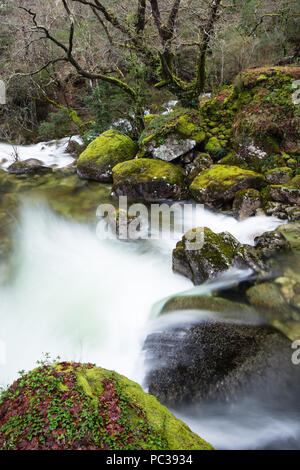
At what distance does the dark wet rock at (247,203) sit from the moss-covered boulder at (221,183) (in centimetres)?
28

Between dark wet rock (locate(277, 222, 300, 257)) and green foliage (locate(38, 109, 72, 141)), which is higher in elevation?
green foliage (locate(38, 109, 72, 141))

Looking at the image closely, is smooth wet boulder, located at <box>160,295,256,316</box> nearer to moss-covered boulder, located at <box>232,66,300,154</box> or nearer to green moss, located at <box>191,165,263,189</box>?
green moss, located at <box>191,165,263,189</box>

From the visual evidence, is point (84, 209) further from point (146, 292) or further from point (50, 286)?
point (146, 292)

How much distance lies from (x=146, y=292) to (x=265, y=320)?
2.36m

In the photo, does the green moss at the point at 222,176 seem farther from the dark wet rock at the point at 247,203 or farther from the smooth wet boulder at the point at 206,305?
the smooth wet boulder at the point at 206,305

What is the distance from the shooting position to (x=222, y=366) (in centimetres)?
336

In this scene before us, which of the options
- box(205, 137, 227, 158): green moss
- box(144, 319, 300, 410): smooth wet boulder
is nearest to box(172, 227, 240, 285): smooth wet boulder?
box(144, 319, 300, 410): smooth wet boulder

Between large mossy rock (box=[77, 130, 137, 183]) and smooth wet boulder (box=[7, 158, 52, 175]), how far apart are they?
305 cm

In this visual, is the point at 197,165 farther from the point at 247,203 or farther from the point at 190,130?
the point at 247,203

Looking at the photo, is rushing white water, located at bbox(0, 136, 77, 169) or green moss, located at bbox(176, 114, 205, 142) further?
rushing white water, located at bbox(0, 136, 77, 169)

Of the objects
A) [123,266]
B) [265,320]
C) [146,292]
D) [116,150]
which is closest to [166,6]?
[116,150]

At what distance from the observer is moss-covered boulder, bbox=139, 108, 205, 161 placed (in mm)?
9125

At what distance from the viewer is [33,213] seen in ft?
30.2
